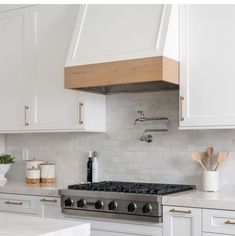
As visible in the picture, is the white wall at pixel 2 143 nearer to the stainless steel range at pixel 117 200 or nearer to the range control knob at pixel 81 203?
the stainless steel range at pixel 117 200

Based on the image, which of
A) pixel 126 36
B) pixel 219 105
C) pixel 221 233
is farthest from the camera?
pixel 126 36

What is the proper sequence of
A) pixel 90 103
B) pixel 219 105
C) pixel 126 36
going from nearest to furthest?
pixel 219 105 → pixel 126 36 → pixel 90 103

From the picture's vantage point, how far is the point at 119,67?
3.59 m

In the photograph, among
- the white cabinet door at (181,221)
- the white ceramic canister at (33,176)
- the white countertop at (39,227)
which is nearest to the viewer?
the white countertop at (39,227)

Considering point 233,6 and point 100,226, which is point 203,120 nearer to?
point 233,6

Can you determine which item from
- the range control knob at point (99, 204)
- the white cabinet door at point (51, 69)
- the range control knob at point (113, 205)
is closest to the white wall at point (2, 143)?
the white cabinet door at point (51, 69)

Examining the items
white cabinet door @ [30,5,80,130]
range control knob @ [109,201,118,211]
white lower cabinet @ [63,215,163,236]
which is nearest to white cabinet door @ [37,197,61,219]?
white lower cabinet @ [63,215,163,236]

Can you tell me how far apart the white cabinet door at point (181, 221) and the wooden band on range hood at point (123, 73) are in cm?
94

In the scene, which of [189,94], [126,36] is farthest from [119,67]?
[189,94]

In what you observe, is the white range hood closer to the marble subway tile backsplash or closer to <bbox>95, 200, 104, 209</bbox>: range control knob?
the marble subway tile backsplash

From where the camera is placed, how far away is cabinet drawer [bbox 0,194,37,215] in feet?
13.3

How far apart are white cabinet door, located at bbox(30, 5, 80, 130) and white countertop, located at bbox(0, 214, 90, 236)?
1.87 metres

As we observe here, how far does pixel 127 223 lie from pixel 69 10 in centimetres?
197

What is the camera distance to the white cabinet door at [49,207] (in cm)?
388
